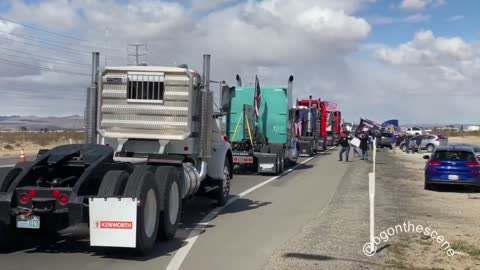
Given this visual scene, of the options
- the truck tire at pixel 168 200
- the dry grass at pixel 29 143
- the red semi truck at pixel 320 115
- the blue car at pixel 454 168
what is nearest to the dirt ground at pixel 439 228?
the blue car at pixel 454 168

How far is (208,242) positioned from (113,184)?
2.07 meters

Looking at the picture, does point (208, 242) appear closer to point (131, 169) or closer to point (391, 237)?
point (131, 169)

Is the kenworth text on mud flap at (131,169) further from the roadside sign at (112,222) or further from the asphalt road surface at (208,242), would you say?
the asphalt road surface at (208,242)

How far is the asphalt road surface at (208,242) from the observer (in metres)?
7.64

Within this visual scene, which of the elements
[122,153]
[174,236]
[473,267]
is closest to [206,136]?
[122,153]

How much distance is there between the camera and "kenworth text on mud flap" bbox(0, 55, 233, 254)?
7.69 metres

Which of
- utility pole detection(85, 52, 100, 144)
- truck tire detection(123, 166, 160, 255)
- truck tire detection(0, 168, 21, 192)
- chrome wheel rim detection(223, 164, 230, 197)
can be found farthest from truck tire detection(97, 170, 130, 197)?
A: chrome wheel rim detection(223, 164, 230, 197)

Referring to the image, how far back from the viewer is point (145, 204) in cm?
797

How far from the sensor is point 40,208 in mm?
7812

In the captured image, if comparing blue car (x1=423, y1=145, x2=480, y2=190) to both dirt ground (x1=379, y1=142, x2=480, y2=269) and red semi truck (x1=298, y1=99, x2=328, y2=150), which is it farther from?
red semi truck (x1=298, y1=99, x2=328, y2=150)

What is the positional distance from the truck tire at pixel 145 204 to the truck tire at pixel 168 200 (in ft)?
0.83

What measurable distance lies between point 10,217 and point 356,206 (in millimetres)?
8340

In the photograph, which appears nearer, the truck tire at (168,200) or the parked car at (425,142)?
the truck tire at (168,200)

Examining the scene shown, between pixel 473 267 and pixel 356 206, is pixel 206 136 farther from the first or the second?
pixel 473 267
